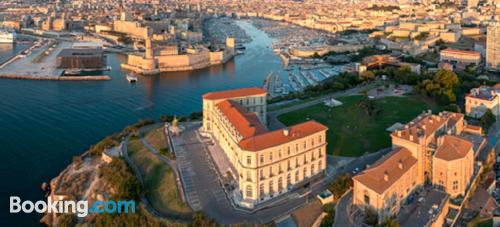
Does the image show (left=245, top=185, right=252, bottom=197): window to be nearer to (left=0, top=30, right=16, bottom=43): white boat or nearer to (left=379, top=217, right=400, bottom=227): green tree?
(left=379, top=217, right=400, bottom=227): green tree

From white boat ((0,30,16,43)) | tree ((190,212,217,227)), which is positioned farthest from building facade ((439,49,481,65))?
white boat ((0,30,16,43))

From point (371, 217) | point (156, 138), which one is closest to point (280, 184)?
point (371, 217)

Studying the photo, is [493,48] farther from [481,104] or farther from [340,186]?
[340,186]

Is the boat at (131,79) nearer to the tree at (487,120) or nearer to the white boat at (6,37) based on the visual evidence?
the tree at (487,120)

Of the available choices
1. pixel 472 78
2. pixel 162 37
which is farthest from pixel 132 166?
pixel 162 37

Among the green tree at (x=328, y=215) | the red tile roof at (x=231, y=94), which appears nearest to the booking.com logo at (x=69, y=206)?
the green tree at (x=328, y=215)

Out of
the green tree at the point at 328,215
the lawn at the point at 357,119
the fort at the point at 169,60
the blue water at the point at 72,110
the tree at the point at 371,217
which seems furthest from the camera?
the fort at the point at 169,60
